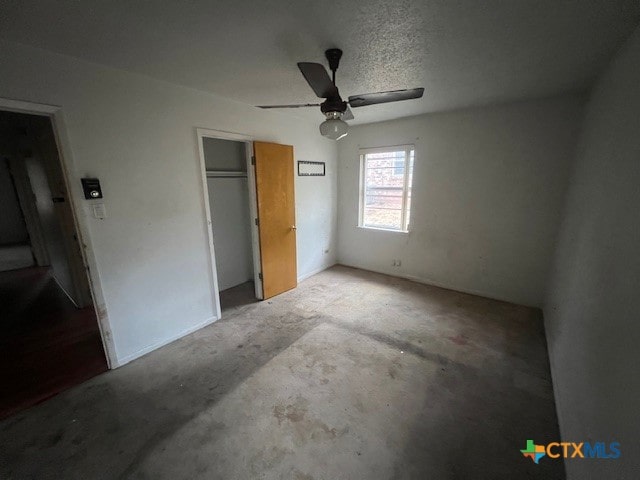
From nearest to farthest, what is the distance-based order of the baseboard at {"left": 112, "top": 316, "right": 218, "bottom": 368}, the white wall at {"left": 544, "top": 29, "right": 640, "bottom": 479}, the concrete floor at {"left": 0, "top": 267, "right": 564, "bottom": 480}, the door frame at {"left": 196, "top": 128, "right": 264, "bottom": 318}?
the white wall at {"left": 544, "top": 29, "right": 640, "bottom": 479}
the concrete floor at {"left": 0, "top": 267, "right": 564, "bottom": 480}
the baseboard at {"left": 112, "top": 316, "right": 218, "bottom": 368}
the door frame at {"left": 196, "top": 128, "right": 264, "bottom": 318}

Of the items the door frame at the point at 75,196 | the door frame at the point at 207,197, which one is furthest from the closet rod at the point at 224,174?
the door frame at the point at 75,196

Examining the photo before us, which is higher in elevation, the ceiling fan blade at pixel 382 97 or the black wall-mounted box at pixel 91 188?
the ceiling fan blade at pixel 382 97

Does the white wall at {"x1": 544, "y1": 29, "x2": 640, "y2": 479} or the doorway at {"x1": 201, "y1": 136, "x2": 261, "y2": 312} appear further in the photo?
the doorway at {"x1": 201, "y1": 136, "x2": 261, "y2": 312}

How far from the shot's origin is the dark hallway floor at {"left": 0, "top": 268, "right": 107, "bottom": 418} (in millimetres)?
1934

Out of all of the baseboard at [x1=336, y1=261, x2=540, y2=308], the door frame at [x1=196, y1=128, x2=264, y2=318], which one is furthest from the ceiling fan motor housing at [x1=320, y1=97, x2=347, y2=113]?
the baseboard at [x1=336, y1=261, x2=540, y2=308]

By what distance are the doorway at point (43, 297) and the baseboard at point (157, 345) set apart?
0.12 metres

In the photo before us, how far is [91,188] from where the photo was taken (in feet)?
6.27

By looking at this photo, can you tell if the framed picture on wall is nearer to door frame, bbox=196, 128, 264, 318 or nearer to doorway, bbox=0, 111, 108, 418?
door frame, bbox=196, 128, 264, 318

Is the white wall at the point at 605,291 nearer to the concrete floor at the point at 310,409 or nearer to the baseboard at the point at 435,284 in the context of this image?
the concrete floor at the point at 310,409

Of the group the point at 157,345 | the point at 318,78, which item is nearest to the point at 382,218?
the point at 318,78

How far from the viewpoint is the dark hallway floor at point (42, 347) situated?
1.93 metres

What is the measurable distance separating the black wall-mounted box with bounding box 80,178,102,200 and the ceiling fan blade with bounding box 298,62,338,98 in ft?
5.77

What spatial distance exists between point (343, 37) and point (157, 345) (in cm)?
297

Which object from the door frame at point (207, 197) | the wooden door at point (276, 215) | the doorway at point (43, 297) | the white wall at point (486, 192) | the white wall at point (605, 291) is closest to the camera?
the white wall at point (605, 291)
